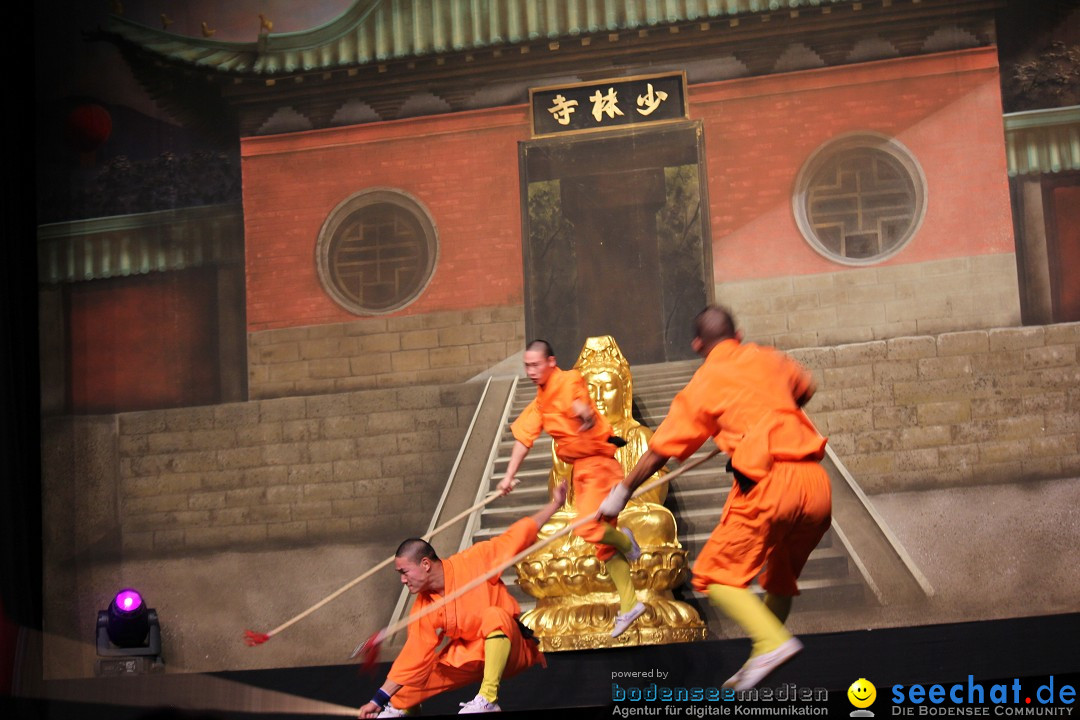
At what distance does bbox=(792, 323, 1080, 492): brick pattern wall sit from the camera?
213 inches

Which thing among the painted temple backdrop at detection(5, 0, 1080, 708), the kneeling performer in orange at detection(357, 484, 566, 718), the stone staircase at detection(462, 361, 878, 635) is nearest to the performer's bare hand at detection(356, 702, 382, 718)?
the kneeling performer in orange at detection(357, 484, 566, 718)

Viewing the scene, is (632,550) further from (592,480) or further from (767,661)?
(767,661)

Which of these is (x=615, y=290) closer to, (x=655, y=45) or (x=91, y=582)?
(x=655, y=45)

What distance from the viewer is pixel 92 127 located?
6.19m

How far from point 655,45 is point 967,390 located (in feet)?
7.27

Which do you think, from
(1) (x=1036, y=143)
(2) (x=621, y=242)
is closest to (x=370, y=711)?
(2) (x=621, y=242)

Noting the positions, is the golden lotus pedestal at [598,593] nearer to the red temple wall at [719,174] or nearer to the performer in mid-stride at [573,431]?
the performer in mid-stride at [573,431]

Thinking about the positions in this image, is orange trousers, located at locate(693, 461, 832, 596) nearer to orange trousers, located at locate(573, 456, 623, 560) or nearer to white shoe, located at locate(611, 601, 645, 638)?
white shoe, located at locate(611, 601, 645, 638)

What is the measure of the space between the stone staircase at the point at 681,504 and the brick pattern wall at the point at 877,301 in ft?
1.33

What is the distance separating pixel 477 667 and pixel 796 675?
3.48 feet

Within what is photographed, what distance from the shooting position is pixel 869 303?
5.60 metres

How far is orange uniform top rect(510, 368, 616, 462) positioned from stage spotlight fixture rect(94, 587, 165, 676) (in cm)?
204

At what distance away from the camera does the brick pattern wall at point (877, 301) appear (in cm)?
553

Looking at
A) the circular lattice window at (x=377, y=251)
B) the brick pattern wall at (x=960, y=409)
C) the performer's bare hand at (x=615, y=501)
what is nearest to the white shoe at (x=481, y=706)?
the performer's bare hand at (x=615, y=501)
